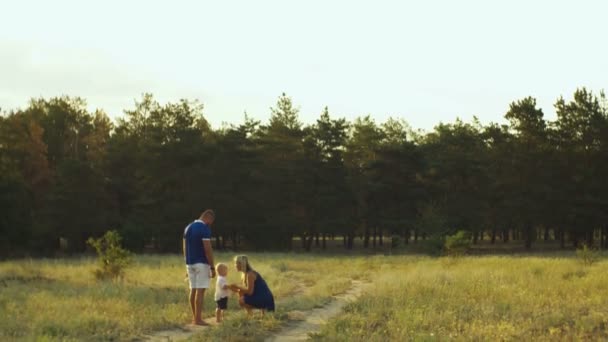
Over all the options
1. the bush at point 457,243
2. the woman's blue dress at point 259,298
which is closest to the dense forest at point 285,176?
the bush at point 457,243

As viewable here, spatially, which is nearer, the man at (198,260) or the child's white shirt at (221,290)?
the man at (198,260)

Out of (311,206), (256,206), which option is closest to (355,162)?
(311,206)

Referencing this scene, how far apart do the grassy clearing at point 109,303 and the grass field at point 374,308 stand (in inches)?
1.2

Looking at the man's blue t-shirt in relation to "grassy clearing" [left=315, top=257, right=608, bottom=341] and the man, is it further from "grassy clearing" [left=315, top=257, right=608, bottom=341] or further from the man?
"grassy clearing" [left=315, top=257, right=608, bottom=341]

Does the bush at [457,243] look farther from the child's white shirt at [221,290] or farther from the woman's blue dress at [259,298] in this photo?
the child's white shirt at [221,290]

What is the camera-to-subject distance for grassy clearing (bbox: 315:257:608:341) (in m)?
11.1

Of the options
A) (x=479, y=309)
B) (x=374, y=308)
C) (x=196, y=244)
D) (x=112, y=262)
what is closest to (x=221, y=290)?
(x=196, y=244)

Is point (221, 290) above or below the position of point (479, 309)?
above

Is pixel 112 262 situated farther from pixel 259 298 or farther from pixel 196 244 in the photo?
pixel 196 244

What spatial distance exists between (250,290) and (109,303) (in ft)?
14.8

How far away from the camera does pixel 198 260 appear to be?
12602 mm

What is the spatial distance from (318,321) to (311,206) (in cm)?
4679

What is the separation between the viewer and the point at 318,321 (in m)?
Answer: 13.1

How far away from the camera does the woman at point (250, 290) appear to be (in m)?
13.0
